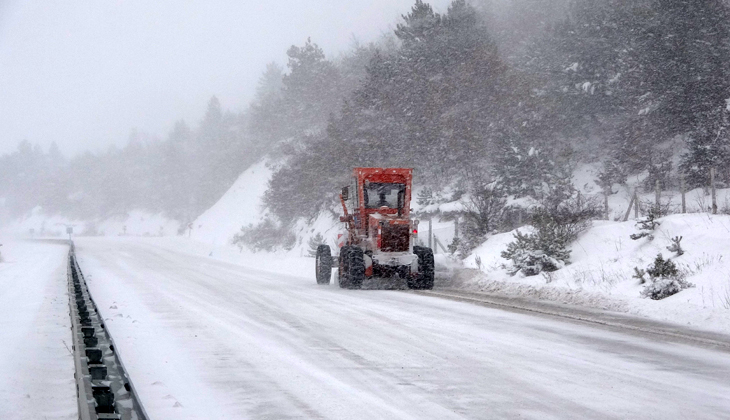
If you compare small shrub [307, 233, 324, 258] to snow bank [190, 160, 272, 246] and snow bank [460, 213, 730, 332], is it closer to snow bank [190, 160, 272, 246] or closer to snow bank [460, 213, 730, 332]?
snow bank [460, 213, 730, 332]

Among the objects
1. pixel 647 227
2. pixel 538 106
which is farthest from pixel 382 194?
pixel 538 106

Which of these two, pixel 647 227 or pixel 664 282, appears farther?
pixel 647 227


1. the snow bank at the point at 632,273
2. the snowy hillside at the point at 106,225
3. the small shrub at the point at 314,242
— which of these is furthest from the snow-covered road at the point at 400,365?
the snowy hillside at the point at 106,225

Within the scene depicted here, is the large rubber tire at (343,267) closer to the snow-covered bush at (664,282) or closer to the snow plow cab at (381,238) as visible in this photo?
the snow plow cab at (381,238)

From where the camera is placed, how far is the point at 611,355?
7.29m

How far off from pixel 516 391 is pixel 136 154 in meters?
109

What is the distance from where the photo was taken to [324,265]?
60.1ft

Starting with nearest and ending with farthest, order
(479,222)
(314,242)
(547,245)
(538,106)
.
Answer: (547,245)
(479,222)
(314,242)
(538,106)

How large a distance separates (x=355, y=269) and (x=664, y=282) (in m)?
7.58

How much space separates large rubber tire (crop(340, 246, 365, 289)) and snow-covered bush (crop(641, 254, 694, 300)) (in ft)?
23.4

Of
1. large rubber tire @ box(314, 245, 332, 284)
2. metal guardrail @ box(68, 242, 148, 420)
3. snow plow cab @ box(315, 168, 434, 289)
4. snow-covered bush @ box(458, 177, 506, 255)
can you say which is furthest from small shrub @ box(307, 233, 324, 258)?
metal guardrail @ box(68, 242, 148, 420)

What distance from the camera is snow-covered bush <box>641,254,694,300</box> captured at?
11.2m

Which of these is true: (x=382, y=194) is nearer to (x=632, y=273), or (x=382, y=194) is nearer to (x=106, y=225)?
(x=632, y=273)

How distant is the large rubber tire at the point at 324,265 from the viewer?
18328mm
